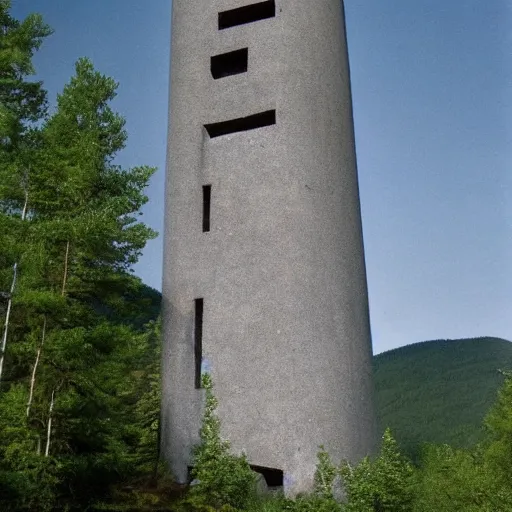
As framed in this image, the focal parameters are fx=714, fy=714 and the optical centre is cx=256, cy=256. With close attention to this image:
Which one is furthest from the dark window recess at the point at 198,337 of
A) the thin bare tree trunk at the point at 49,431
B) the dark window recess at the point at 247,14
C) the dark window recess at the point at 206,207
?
the dark window recess at the point at 247,14

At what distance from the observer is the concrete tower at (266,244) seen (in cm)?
1503

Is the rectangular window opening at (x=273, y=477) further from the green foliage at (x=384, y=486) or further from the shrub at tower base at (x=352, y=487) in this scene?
the green foliage at (x=384, y=486)

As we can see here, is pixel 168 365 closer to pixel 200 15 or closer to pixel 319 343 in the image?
pixel 319 343

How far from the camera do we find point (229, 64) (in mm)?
19422

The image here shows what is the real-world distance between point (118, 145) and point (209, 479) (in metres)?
7.78

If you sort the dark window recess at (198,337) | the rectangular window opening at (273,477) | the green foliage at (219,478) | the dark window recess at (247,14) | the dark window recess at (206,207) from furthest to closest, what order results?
1. the dark window recess at (247,14)
2. the dark window recess at (206,207)
3. the dark window recess at (198,337)
4. the rectangular window opening at (273,477)
5. the green foliage at (219,478)

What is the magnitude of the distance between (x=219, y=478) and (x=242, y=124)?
351 inches

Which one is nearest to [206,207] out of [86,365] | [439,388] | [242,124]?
[242,124]

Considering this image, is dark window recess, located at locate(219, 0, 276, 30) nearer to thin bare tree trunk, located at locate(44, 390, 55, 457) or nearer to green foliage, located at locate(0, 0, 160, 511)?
green foliage, located at locate(0, 0, 160, 511)

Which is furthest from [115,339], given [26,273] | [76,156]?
[76,156]

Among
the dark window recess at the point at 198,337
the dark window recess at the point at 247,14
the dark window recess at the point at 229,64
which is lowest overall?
the dark window recess at the point at 198,337

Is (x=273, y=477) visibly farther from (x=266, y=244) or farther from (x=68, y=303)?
(x=68, y=303)

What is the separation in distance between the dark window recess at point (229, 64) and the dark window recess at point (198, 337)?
21.3 feet

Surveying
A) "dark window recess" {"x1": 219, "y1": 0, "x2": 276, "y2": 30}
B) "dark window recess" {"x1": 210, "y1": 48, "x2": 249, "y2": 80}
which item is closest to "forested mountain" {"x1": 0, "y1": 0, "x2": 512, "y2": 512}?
"dark window recess" {"x1": 210, "y1": 48, "x2": 249, "y2": 80}
